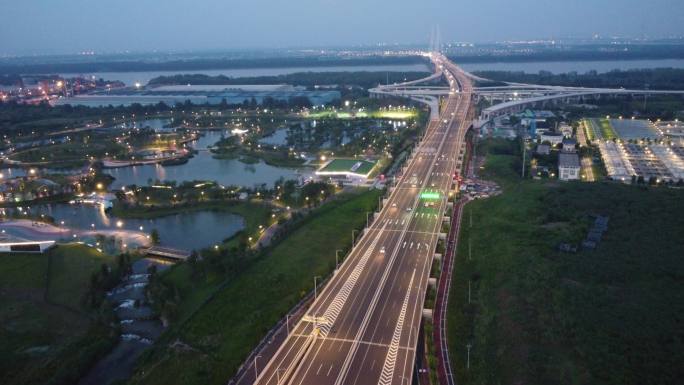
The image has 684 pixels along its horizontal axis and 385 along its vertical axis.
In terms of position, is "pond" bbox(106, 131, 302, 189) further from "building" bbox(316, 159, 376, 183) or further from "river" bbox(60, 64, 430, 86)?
"river" bbox(60, 64, 430, 86)

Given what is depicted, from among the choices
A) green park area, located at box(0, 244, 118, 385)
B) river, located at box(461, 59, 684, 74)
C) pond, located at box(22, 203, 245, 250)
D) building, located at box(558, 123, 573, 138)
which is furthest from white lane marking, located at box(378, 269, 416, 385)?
river, located at box(461, 59, 684, 74)

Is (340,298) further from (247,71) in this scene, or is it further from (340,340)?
(247,71)

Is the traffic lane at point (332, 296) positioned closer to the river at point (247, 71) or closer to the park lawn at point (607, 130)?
the park lawn at point (607, 130)

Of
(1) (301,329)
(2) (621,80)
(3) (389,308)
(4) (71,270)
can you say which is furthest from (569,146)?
(2) (621,80)

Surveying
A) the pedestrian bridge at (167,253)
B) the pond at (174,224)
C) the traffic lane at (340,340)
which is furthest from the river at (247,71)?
the traffic lane at (340,340)

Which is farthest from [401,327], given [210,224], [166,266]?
[210,224]

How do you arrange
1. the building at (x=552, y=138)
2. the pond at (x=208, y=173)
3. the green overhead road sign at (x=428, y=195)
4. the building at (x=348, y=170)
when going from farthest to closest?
the building at (x=552, y=138)
the pond at (x=208, y=173)
the building at (x=348, y=170)
the green overhead road sign at (x=428, y=195)
